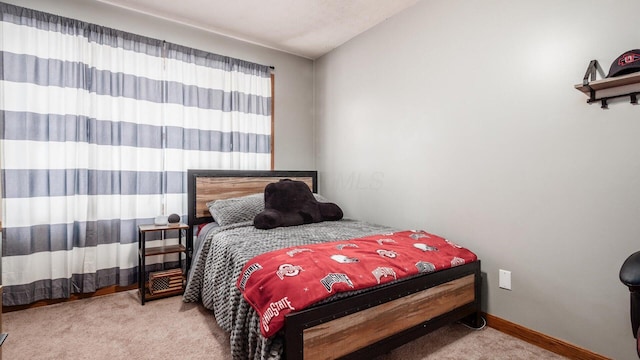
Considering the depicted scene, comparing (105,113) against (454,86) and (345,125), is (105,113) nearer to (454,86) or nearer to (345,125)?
(345,125)

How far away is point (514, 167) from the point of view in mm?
2115

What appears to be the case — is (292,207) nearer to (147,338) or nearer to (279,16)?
(147,338)

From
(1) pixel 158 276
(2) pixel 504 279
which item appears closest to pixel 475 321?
(2) pixel 504 279

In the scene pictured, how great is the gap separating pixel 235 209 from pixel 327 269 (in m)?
1.52

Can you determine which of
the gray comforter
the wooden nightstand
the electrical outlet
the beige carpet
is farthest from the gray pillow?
the electrical outlet

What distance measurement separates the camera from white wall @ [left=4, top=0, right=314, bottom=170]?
2.76 meters

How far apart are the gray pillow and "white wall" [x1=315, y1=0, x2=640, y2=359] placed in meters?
1.18

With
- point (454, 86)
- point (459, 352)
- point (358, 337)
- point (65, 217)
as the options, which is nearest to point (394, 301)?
point (358, 337)

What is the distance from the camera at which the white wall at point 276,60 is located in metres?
2.76

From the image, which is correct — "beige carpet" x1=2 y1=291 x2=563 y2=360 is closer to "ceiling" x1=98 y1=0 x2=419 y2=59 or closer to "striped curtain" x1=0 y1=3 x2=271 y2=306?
"striped curtain" x1=0 y1=3 x2=271 y2=306

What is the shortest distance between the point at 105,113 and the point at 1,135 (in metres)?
0.68

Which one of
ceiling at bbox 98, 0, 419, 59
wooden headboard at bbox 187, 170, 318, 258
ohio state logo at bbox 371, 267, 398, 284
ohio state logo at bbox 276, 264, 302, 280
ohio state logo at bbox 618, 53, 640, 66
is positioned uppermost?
ceiling at bbox 98, 0, 419, 59

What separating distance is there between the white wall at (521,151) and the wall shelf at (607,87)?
0.16ft

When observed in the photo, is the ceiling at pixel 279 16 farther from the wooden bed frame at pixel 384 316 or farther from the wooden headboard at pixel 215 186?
the wooden bed frame at pixel 384 316
